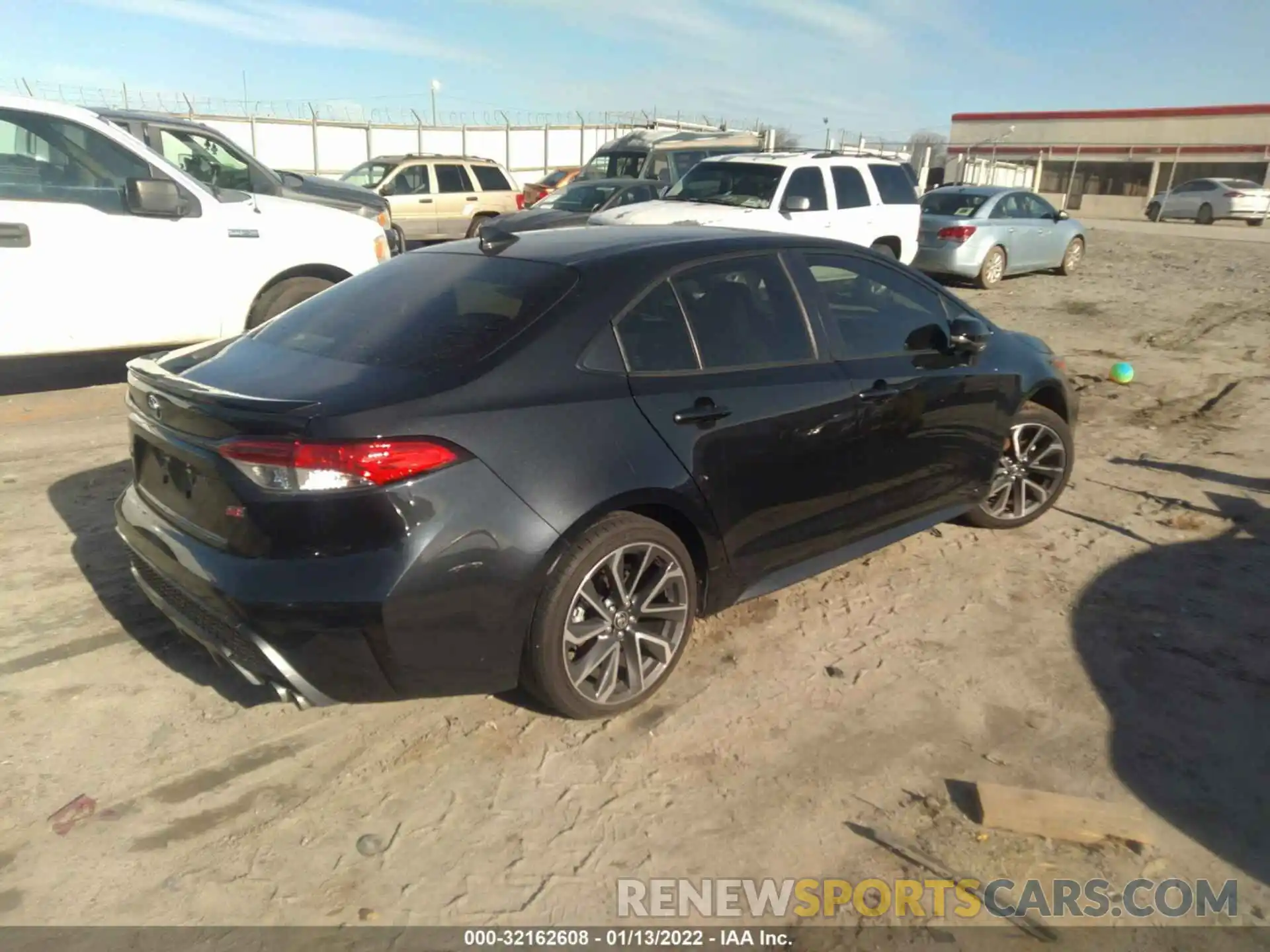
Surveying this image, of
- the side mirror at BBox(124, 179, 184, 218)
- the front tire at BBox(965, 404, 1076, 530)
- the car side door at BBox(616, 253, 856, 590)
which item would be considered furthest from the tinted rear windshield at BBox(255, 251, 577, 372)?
the side mirror at BBox(124, 179, 184, 218)

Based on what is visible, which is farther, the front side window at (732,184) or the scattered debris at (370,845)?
the front side window at (732,184)

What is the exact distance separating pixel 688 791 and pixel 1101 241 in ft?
76.5

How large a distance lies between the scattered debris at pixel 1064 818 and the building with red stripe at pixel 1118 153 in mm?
38907

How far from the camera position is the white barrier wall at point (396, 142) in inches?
1113

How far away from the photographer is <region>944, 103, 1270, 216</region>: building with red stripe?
4162cm

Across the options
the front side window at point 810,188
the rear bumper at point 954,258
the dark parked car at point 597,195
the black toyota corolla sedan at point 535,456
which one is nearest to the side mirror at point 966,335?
the black toyota corolla sedan at point 535,456

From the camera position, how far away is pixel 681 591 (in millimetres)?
3416

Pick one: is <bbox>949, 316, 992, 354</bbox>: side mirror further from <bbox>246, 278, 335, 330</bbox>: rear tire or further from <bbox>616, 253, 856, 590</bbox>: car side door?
<bbox>246, 278, 335, 330</bbox>: rear tire

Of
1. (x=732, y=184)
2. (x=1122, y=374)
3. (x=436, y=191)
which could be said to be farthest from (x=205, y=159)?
(x=1122, y=374)

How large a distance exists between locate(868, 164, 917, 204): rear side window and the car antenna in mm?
9822

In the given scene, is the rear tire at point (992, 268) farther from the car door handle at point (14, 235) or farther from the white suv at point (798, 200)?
the car door handle at point (14, 235)

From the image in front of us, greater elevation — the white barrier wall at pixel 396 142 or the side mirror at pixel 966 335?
the white barrier wall at pixel 396 142

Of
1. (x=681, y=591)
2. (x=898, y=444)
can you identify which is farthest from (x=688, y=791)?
(x=898, y=444)

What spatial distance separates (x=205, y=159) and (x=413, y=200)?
7416 mm
